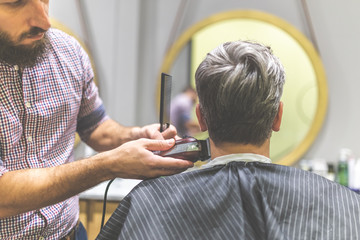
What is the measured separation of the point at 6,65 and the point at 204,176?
2.65ft

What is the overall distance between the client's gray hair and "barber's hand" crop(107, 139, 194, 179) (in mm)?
169

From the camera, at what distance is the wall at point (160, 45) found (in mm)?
2623

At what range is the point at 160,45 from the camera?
2.90 meters

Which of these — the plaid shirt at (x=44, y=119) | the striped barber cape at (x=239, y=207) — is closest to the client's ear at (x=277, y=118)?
the striped barber cape at (x=239, y=207)

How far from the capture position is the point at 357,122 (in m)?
2.63

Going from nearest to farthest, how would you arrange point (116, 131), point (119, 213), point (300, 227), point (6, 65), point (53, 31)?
point (300, 227), point (119, 213), point (6, 65), point (53, 31), point (116, 131)

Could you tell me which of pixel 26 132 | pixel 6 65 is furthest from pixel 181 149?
pixel 6 65

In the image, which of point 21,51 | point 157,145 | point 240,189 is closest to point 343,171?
point 240,189

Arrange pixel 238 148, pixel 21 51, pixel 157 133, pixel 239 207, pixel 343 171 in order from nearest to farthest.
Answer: pixel 239 207 → pixel 238 148 → pixel 21 51 → pixel 157 133 → pixel 343 171

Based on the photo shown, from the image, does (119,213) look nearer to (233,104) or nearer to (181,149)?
(181,149)

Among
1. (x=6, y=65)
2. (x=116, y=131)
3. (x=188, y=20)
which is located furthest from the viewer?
(x=188, y=20)

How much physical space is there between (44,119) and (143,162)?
1.61ft

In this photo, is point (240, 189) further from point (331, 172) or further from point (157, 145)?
point (331, 172)

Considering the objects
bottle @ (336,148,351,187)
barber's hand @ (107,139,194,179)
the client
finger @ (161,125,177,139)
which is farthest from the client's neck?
bottle @ (336,148,351,187)
